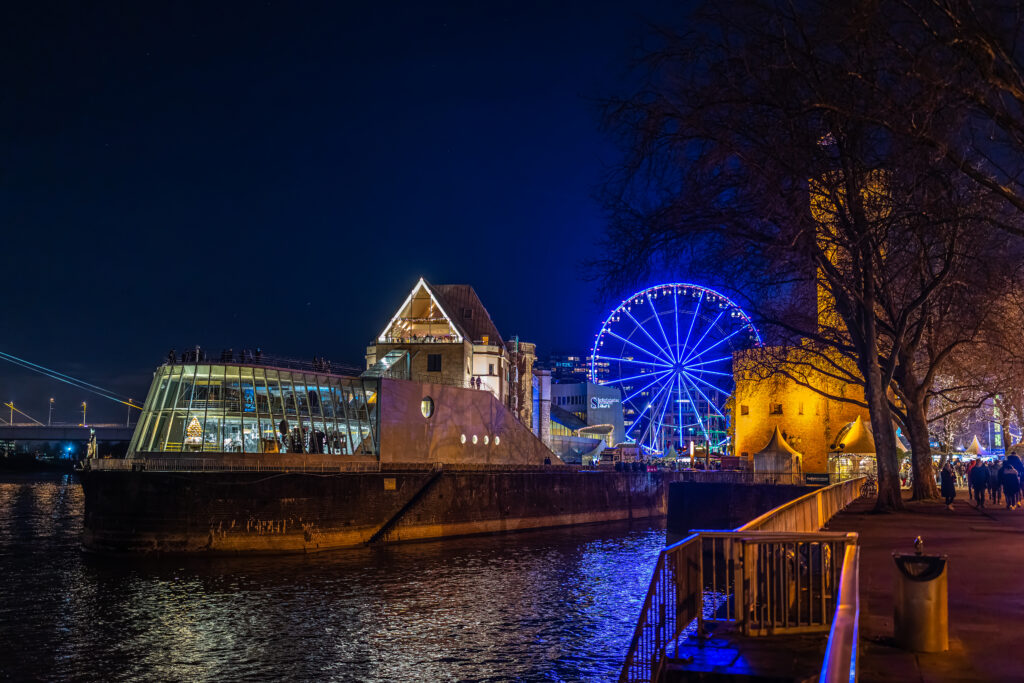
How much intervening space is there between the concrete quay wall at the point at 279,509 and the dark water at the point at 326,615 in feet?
4.91

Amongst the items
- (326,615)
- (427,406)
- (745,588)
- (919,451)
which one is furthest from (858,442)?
(745,588)

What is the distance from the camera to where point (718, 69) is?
1644 cm

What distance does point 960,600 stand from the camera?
38.5 ft

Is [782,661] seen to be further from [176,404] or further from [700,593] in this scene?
[176,404]

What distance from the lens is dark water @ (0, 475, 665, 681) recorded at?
2031 centimetres

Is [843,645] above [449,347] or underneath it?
underneath

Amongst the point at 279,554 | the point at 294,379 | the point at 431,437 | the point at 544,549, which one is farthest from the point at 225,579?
the point at 431,437

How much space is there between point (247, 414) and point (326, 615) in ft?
76.7

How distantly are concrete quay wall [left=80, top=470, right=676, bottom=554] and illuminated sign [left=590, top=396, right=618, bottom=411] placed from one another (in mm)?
72625

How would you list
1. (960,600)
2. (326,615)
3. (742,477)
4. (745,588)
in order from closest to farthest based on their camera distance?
(745,588)
(960,600)
(326,615)
(742,477)

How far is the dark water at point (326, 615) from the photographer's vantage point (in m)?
20.3

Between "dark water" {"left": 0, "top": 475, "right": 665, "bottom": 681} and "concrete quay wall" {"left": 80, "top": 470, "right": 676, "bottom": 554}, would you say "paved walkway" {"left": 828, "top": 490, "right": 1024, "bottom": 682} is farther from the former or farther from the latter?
"concrete quay wall" {"left": 80, "top": 470, "right": 676, "bottom": 554}

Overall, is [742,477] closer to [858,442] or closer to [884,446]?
[858,442]

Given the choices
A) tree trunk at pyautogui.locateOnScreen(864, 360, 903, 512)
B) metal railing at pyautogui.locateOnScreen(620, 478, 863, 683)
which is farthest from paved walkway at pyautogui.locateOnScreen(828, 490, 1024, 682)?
tree trunk at pyautogui.locateOnScreen(864, 360, 903, 512)
